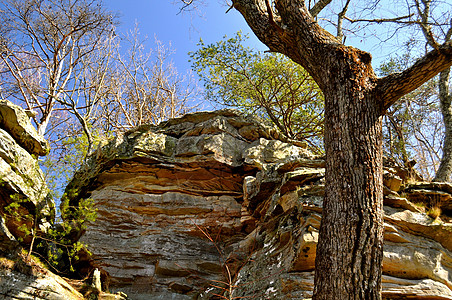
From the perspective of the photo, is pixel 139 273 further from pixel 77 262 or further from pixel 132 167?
pixel 132 167

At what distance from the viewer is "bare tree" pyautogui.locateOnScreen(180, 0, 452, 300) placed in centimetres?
346

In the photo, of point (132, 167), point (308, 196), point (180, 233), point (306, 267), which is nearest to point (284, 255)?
point (306, 267)

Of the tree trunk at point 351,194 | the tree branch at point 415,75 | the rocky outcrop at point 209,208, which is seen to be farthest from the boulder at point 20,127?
the tree branch at point 415,75

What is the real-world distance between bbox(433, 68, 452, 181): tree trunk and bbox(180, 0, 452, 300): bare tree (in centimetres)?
469

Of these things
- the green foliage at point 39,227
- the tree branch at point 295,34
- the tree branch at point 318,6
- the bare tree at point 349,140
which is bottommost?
the green foliage at point 39,227

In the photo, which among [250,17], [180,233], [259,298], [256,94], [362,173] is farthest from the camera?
[256,94]

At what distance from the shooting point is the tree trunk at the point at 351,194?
3.41m

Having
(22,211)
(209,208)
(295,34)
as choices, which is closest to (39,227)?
(22,211)

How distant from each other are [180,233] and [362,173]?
7.10 metres

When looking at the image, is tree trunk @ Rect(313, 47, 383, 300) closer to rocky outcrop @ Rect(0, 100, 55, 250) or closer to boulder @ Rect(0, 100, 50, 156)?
rocky outcrop @ Rect(0, 100, 55, 250)

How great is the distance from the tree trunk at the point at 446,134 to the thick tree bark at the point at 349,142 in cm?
467

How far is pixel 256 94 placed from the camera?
13.6 metres

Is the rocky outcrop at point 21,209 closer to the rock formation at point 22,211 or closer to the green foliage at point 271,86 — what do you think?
the rock formation at point 22,211

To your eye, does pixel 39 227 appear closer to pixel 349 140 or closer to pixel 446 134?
pixel 349 140
